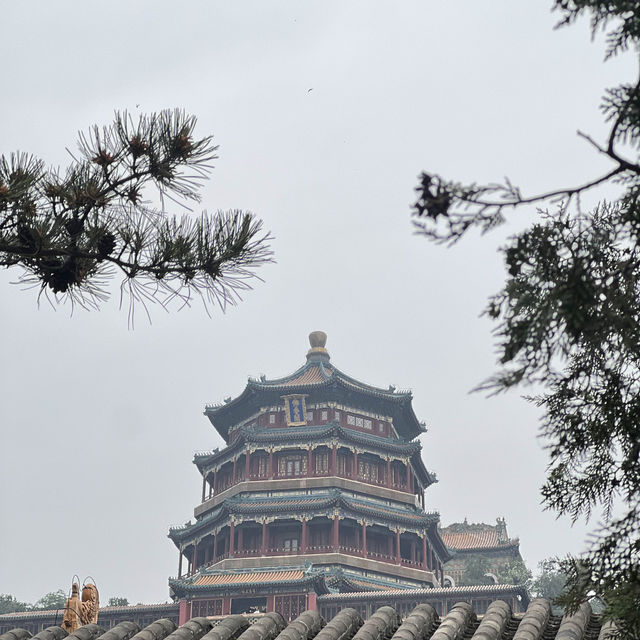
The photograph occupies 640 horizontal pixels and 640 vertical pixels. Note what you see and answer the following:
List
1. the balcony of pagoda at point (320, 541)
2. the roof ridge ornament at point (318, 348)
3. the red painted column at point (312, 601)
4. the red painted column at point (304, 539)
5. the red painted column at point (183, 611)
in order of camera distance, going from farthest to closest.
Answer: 1. the roof ridge ornament at point (318, 348)
2. the balcony of pagoda at point (320, 541)
3. the red painted column at point (304, 539)
4. the red painted column at point (183, 611)
5. the red painted column at point (312, 601)

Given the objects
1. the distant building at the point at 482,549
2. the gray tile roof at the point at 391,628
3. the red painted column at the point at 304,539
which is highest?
the distant building at the point at 482,549

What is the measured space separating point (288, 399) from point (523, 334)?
37.8m

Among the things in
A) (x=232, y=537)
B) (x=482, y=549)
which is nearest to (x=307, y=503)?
(x=232, y=537)

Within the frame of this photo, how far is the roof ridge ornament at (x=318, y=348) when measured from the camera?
145 ft

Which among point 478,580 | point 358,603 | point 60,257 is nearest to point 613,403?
point 60,257

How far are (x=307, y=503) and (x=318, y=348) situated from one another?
923 cm

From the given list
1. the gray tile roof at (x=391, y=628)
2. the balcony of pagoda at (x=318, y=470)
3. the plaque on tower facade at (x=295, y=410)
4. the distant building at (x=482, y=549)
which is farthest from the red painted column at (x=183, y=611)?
the gray tile roof at (x=391, y=628)

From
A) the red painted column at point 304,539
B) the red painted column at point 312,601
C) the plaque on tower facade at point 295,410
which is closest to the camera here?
the red painted column at point 312,601

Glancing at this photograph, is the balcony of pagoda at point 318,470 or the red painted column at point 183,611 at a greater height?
the balcony of pagoda at point 318,470

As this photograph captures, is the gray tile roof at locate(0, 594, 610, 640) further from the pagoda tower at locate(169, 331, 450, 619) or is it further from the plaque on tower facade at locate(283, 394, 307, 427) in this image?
the plaque on tower facade at locate(283, 394, 307, 427)

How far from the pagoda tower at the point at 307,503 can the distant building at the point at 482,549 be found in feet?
18.3

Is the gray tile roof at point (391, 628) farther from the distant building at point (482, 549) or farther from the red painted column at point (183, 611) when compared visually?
the distant building at point (482, 549)

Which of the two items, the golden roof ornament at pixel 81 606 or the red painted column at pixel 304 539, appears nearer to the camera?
the golden roof ornament at pixel 81 606

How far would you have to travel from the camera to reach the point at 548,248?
399cm
